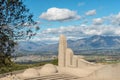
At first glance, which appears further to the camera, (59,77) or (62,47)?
(62,47)

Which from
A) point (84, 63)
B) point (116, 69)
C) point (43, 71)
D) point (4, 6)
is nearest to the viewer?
point (4, 6)

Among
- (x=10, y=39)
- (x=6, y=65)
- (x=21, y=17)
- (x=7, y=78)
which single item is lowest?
(x=7, y=78)

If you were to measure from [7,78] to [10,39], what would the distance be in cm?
1431

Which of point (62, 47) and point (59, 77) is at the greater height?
point (62, 47)

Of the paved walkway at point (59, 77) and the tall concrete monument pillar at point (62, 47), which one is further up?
the tall concrete monument pillar at point (62, 47)

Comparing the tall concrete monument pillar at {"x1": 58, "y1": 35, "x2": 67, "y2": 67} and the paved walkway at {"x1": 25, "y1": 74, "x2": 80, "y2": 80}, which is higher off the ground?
the tall concrete monument pillar at {"x1": 58, "y1": 35, "x2": 67, "y2": 67}

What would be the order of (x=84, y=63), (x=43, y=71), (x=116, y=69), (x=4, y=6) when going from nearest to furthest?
(x=4, y=6), (x=116, y=69), (x=43, y=71), (x=84, y=63)

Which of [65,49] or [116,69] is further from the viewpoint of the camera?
[65,49]

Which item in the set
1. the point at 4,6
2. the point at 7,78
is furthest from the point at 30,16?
the point at 7,78

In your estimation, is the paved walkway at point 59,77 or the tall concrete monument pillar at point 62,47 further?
the tall concrete monument pillar at point 62,47

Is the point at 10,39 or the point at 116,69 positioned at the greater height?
the point at 10,39

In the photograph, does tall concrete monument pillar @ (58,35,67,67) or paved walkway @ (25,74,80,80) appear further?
tall concrete monument pillar @ (58,35,67,67)

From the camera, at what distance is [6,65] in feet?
65.4

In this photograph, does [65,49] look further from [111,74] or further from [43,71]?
[111,74]
